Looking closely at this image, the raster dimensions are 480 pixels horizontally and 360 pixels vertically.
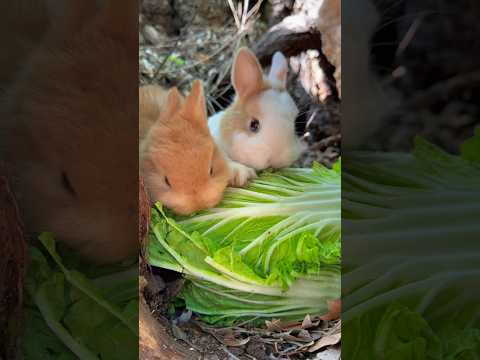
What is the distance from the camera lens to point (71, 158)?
111 centimetres

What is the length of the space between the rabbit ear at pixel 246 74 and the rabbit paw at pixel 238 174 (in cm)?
23

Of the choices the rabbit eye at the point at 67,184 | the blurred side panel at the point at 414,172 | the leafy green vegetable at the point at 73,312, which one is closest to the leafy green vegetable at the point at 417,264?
the blurred side panel at the point at 414,172

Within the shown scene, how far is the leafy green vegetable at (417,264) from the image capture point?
112cm

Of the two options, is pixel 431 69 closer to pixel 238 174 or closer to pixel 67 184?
pixel 238 174

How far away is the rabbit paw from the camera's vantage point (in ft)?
4.59

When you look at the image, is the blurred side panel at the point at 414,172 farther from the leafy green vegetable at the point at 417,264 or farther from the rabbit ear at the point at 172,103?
the rabbit ear at the point at 172,103

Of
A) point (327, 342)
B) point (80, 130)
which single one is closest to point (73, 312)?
point (80, 130)

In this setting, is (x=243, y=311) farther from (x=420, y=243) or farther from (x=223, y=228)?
(x=420, y=243)

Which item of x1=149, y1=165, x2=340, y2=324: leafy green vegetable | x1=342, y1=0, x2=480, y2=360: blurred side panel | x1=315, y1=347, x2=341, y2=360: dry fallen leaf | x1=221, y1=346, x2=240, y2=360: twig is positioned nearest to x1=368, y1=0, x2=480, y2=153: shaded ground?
x1=342, y1=0, x2=480, y2=360: blurred side panel

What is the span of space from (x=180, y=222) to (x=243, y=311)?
32 cm

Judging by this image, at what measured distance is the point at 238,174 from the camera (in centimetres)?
141

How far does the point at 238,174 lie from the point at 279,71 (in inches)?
15.4

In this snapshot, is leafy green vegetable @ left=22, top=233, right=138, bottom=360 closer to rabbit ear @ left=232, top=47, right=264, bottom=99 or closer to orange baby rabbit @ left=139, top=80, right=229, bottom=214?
orange baby rabbit @ left=139, top=80, right=229, bottom=214

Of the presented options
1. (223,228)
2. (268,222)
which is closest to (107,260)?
(223,228)
